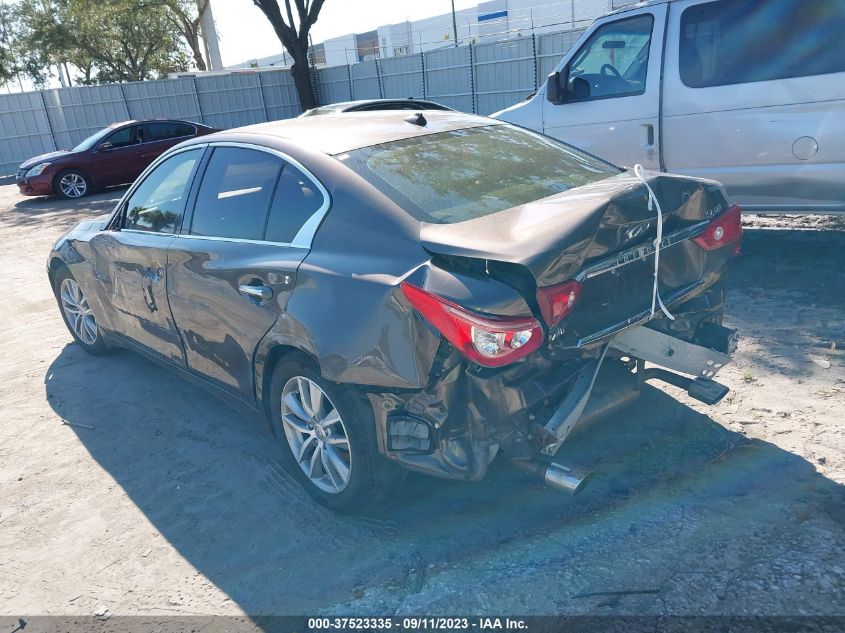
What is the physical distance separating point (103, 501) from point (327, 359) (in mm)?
1681

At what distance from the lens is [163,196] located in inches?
179

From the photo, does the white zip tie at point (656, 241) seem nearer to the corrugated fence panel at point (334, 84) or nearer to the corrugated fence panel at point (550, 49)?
the corrugated fence panel at point (550, 49)

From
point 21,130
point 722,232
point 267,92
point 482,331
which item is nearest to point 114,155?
point 21,130

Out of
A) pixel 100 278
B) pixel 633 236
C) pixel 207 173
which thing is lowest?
pixel 100 278

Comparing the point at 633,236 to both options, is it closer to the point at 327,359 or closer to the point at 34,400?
the point at 327,359

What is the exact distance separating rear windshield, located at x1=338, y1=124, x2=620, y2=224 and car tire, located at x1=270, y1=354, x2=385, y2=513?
87 cm

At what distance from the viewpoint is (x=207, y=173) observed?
4.11 meters

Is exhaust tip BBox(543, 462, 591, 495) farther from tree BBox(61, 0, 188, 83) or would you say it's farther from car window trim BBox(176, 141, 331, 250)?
tree BBox(61, 0, 188, 83)

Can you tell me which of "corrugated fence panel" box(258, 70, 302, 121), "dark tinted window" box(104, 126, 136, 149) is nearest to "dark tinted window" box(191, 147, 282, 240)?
"dark tinted window" box(104, 126, 136, 149)

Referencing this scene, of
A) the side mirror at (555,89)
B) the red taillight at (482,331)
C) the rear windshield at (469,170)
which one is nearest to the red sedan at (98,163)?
the side mirror at (555,89)

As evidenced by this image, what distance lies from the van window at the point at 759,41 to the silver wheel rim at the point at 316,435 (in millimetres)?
4514

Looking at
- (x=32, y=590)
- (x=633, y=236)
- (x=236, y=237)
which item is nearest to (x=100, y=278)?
(x=236, y=237)

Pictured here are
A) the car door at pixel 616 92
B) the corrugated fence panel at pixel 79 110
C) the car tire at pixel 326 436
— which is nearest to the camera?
the car tire at pixel 326 436

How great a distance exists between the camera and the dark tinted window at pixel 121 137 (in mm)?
16359
